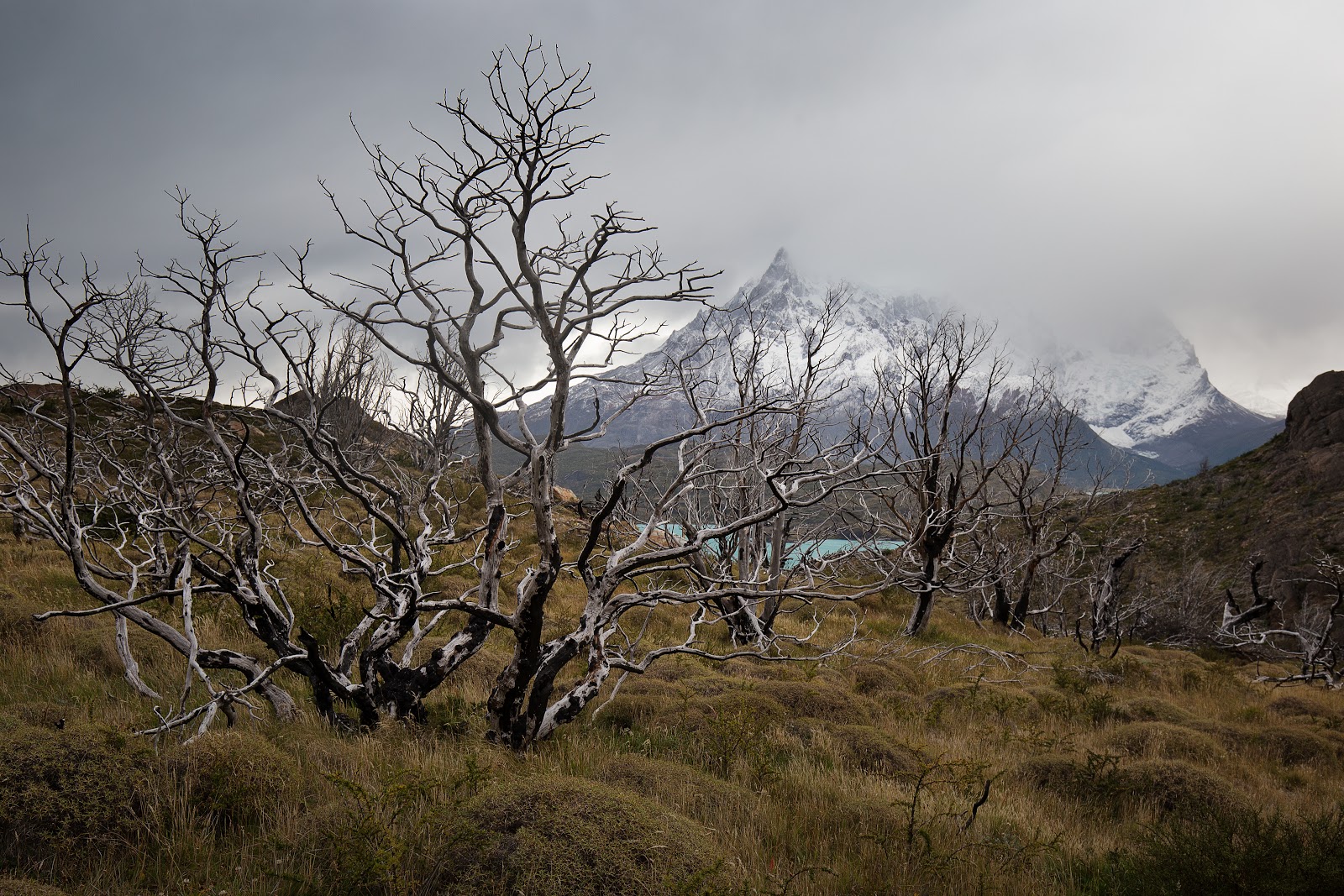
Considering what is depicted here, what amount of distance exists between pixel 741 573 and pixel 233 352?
9056mm

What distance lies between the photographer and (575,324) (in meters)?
4.75

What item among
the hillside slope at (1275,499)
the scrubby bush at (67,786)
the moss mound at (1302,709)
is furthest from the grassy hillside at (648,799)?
the hillside slope at (1275,499)

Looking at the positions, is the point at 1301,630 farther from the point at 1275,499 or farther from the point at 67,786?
the point at 1275,499

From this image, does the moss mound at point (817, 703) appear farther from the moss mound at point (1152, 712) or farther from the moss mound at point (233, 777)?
the moss mound at point (233, 777)

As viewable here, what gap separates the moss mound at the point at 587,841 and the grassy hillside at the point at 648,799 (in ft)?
0.04

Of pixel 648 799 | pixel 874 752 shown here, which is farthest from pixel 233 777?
pixel 874 752

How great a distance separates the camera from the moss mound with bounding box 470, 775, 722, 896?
3.01 meters

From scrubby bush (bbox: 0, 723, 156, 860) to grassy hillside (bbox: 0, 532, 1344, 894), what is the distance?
0.01m

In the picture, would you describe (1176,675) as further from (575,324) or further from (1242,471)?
(1242,471)

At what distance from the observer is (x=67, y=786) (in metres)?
3.37

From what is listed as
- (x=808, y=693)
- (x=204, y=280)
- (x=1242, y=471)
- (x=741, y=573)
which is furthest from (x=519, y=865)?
(x=1242, y=471)

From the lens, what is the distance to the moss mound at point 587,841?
119 inches

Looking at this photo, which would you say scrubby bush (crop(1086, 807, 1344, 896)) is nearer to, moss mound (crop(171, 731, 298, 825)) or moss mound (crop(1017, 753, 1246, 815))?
moss mound (crop(1017, 753, 1246, 815))

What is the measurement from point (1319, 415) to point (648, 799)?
44747 mm
